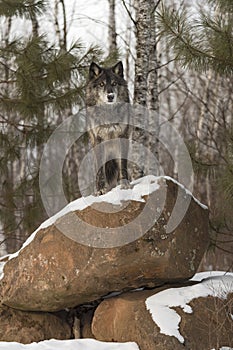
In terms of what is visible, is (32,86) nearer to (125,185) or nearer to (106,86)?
(106,86)

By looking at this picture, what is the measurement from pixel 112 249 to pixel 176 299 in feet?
3.32

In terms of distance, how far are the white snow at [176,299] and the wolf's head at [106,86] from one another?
281cm

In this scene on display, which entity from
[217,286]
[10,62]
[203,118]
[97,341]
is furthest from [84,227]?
[203,118]

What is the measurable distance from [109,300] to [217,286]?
4.74 feet

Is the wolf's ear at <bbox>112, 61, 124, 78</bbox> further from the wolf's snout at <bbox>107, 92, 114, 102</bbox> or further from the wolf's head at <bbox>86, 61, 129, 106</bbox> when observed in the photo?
the wolf's snout at <bbox>107, 92, 114, 102</bbox>

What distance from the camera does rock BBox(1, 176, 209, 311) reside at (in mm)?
6754

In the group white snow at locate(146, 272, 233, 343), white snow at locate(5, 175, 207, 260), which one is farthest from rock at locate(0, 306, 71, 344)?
white snow at locate(146, 272, 233, 343)

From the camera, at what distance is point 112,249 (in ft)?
22.1

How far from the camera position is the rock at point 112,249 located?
6.75m

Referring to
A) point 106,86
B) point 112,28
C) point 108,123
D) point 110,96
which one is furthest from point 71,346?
point 112,28

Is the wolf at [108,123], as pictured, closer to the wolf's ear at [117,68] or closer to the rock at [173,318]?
the wolf's ear at [117,68]

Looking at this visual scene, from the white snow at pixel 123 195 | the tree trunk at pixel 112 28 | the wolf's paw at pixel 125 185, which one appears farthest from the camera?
the tree trunk at pixel 112 28

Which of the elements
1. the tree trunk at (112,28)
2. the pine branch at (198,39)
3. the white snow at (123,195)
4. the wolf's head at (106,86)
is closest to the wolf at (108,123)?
the wolf's head at (106,86)

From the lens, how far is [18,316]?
7684 millimetres
